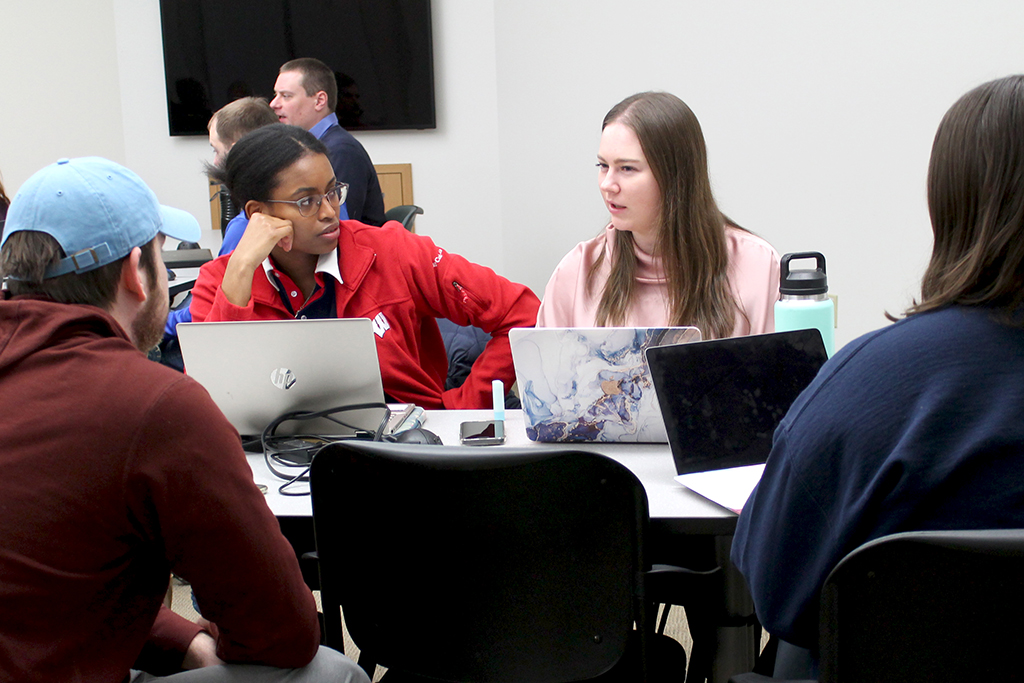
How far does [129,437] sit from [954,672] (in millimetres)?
862

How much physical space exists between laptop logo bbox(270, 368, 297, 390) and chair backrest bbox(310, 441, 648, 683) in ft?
1.59

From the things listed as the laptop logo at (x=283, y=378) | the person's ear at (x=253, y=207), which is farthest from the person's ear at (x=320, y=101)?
the laptop logo at (x=283, y=378)

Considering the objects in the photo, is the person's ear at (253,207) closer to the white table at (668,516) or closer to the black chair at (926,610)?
the white table at (668,516)

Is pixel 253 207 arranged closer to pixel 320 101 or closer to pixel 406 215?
pixel 406 215

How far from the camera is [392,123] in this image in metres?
5.07

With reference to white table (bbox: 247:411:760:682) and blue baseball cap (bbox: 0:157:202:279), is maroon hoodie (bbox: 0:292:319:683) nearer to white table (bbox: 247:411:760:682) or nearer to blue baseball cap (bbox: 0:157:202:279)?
blue baseball cap (bbox: 0:157:202:279)

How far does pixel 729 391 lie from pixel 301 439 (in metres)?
0.82

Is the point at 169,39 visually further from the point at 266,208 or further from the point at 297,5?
the point at 266,208

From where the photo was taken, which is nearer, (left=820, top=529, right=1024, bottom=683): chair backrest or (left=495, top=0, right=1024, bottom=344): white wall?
(left=820, top=529, right=1024, bottom=683): chair backrest

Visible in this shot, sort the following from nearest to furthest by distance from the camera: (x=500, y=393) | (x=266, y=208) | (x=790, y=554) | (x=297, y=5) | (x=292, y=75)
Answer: (x=790, y=554) < (x=500, y=393) < (x=266, y=208) < (x=292, y=75) < (x=297, y=5)


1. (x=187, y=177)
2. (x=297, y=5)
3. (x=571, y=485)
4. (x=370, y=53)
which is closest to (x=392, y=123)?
(x=370, y=53)

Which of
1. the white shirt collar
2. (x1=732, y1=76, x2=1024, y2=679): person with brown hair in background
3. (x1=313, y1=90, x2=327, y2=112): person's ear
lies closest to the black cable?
the white shirt collar

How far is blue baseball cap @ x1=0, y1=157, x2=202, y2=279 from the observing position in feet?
3.44

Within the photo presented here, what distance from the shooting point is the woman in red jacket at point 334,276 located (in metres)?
2.08
